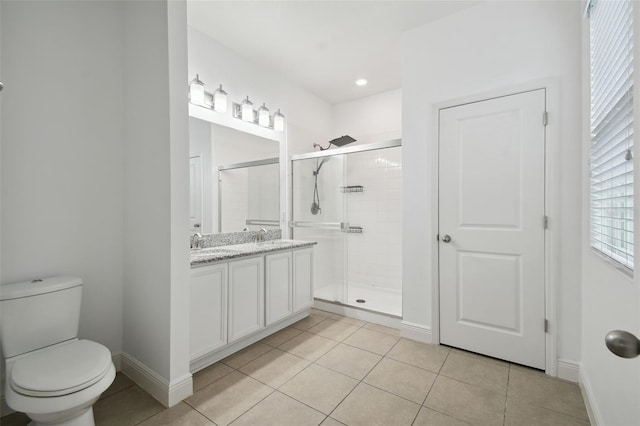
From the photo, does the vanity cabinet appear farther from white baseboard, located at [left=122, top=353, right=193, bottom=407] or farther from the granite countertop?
white baseboard, located at [left=122, top=353, right=193, bottom=407]

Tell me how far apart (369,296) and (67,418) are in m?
2.94

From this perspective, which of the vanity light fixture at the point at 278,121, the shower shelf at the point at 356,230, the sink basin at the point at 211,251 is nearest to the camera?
the sink basin at the point at 211,251

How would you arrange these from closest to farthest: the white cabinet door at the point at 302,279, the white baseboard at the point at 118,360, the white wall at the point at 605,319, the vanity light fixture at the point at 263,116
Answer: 1. the white wall at the point at 605,319
2. the white baseboard at the point at 118,360
3. the white cabinet door at the point at 302,279
4. the vanity light fixture at the point at 263,116

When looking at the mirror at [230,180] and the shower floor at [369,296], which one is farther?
the shower floor at [369,296]

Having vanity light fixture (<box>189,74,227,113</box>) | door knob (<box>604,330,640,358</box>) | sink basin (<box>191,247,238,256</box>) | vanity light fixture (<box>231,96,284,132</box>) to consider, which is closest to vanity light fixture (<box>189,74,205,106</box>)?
vanity light fixture (<box>189,74,227,113</box>)

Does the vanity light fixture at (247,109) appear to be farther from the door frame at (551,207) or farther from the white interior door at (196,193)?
the door frame at (551,207)

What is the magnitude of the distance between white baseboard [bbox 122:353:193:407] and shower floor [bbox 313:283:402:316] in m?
1.85

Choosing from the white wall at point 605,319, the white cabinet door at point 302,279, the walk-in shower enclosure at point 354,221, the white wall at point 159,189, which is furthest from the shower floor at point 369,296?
the white wall at point 159,189

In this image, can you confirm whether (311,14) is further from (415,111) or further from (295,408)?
(295,408)

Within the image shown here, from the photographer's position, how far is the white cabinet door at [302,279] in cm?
287

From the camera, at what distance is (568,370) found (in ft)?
6.39

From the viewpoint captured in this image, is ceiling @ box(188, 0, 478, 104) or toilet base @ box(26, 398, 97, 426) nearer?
toilet base @ box(26, 398, 97, 426)

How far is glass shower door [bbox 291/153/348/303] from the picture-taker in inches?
134

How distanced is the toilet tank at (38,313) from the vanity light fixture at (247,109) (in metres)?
1.99
